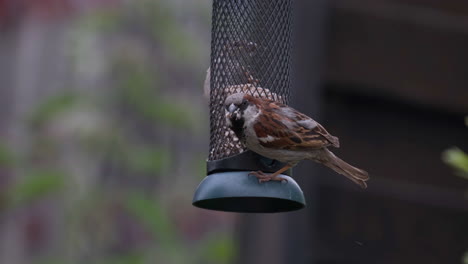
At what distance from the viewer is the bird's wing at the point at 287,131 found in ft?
11.4

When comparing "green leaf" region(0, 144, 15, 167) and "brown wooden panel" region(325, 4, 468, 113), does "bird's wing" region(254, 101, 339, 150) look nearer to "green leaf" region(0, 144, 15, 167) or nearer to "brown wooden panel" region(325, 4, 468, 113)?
"brown wooden panel" region(325, 4, 468, 113)

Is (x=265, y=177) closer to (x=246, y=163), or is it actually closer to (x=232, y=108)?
(x=246, y=163)

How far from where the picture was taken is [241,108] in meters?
3.52

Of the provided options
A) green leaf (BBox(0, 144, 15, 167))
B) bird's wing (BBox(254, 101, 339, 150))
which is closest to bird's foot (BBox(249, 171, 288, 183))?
bird's wing (BBox(254, 101, 339, 150))

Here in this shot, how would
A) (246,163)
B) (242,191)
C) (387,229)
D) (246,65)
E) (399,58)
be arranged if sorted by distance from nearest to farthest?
(242,191) → (246,163) → (246,65) → (387,229) → (399,58)

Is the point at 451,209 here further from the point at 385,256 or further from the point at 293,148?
the point at 293,148

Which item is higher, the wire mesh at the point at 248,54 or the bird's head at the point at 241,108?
the wire mesh at the point at 248,54

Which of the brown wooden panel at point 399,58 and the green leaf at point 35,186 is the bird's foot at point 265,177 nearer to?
the brown wooden panel at point 399,58

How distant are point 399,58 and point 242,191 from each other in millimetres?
2100

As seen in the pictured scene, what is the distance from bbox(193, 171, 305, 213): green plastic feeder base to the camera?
3352 mm

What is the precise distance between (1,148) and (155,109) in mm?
1369

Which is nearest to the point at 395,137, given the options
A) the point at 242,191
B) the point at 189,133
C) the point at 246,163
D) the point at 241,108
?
the point at 246,163

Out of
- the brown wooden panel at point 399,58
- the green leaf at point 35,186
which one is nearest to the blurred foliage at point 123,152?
the green leaf at point 35,186

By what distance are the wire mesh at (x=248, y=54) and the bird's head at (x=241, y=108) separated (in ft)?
0.86
